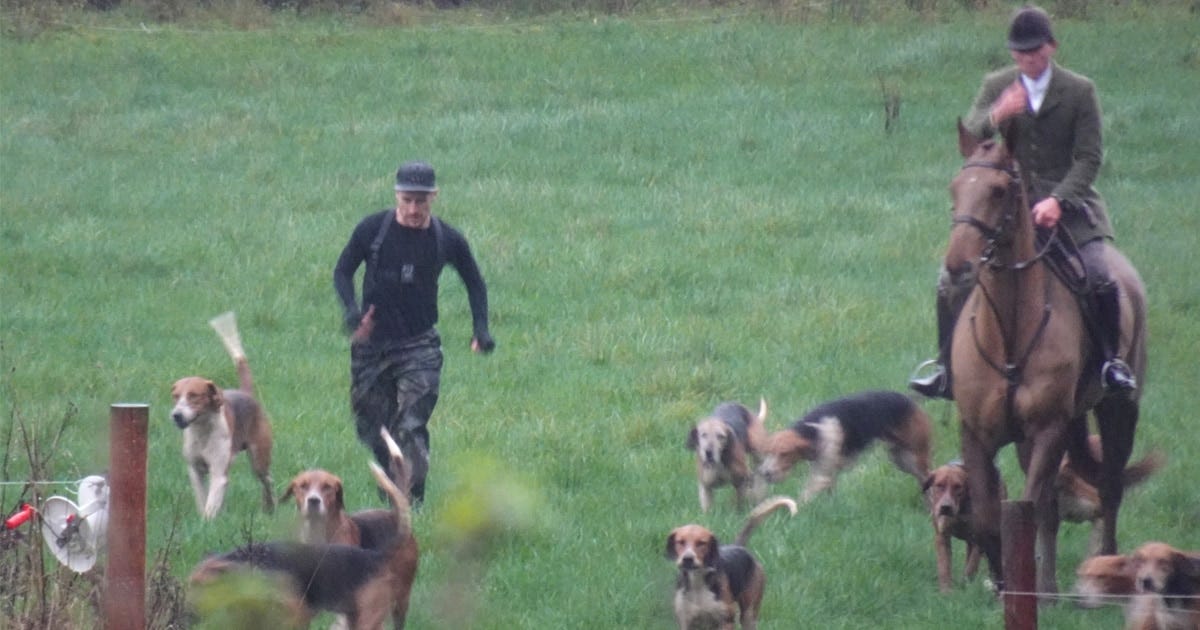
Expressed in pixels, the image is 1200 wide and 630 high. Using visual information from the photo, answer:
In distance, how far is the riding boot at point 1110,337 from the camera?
27.1 ft

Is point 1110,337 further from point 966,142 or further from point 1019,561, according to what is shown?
point 1019,561

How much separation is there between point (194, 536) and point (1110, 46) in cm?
2187

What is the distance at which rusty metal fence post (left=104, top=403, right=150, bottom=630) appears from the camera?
504 centimetres

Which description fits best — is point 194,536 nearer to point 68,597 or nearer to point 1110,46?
point 68,597

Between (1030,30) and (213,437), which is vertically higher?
(1030,30)

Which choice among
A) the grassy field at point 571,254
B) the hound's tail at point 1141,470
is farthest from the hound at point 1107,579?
the hound's tail at point 1141,470

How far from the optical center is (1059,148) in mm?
8547

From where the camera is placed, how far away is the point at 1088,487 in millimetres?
9195

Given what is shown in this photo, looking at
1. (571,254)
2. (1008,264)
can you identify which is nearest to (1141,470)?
(1008,264)

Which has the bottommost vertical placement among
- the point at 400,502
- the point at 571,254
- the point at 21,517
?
the point at 571,254

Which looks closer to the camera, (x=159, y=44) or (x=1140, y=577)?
(x=1140, y=577)

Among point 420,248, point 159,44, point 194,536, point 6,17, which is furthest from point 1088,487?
point 6,17

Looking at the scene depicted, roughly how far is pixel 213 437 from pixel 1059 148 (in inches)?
190

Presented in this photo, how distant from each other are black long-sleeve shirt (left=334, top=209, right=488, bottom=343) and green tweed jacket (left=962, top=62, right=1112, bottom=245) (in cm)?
321
